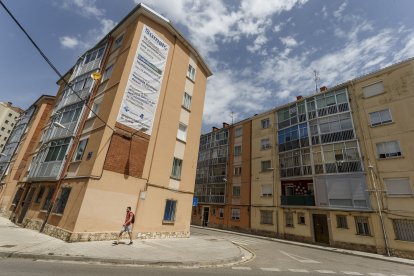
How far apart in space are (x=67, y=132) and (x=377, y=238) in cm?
2710

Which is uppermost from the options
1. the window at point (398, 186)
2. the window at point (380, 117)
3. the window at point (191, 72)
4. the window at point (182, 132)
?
the window at point (191, 72)

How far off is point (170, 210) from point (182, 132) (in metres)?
6.58

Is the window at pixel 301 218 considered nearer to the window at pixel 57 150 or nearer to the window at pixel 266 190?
the window at pixel 266 190

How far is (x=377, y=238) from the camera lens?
775 inches

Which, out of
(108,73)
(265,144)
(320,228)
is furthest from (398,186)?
(108,73)

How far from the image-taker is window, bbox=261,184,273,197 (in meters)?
29.7

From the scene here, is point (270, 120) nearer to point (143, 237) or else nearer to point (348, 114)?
point (348, 114)

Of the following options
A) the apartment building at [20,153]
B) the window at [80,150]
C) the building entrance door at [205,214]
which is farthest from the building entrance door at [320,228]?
the apartment building at [20,153]

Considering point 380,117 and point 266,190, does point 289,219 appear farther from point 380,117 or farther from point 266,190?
point 380,117

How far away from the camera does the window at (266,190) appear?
29684mm

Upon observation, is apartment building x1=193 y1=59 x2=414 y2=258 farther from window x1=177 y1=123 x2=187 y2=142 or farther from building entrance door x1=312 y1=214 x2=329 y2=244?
window x1=177 y1=123 x2=187 y2=142

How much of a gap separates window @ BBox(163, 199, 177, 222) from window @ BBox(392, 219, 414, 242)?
18441 millimetres

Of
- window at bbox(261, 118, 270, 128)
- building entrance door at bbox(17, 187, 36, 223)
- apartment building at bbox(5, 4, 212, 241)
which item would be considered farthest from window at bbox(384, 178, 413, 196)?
building entrance door at bbox(17, 187, 36, 223)

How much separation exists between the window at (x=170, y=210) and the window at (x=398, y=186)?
18657 millimetres
